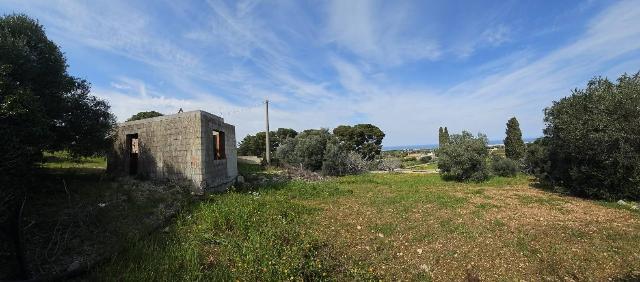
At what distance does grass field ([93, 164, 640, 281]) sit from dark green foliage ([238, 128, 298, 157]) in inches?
1635

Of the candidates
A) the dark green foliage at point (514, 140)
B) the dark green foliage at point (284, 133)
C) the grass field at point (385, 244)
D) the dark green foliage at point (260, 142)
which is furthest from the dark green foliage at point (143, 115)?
the dark green foliage at point (514, 140)

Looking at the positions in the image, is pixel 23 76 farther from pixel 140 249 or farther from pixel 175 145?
pixel 140 249

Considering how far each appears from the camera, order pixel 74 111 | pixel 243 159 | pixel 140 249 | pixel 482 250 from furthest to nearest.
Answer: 1. pixel 243 159
2. pixel 74 111
3. pixel 482 250
4. pixel 140 249

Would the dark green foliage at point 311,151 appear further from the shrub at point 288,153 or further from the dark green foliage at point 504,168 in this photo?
the dark green foliage at point 504,168

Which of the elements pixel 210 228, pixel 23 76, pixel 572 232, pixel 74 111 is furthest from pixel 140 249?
pixel 572 232

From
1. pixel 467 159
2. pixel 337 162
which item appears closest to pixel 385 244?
pixel 467 159

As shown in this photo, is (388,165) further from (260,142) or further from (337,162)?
(260,142)

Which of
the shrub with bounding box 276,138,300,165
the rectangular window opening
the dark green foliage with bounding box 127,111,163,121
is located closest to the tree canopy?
the rectangular window opening

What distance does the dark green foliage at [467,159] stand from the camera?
21.1 m

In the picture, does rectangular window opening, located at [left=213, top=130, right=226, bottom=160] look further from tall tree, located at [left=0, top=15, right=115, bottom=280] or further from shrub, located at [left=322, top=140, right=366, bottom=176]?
shrub, located at [left=322, top=140, right=366, bottom=176]

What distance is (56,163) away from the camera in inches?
708

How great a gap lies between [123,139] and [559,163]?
21696mm

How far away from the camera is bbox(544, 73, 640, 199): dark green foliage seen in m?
12.6

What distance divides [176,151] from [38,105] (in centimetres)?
523
